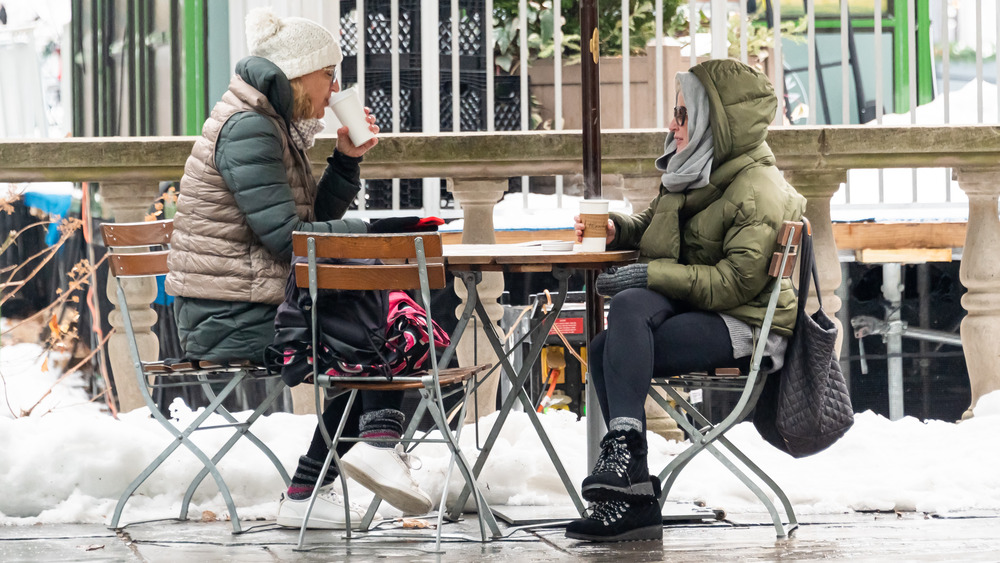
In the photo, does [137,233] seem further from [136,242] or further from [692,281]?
[692,281]

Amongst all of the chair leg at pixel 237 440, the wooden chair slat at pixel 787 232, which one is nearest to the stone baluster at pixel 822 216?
the wooden chair slat at pixel 787 232

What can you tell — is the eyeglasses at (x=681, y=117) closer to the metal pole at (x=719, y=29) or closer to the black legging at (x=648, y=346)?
the black legging at (x=648, y=346)

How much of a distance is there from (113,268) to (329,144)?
1065mm

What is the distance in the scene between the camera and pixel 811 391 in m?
3.39

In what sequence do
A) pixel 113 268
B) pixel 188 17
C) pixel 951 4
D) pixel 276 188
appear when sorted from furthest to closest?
1. pixel 951 4
2. pixel 188 17
3. pixel 113 268
4. pixel 276 188

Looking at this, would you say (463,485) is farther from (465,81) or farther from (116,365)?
(465,81)

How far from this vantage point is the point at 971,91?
21.7 ft

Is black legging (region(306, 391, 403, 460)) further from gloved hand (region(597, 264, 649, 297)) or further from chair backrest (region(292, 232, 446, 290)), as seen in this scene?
gloved hand (region(597, 264, 649, 297))

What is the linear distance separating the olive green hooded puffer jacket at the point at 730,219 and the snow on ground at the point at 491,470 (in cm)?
76

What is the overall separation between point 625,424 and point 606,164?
4.72 feet

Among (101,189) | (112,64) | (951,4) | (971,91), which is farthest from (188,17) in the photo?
(951,4)

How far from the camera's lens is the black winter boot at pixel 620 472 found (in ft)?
10.5

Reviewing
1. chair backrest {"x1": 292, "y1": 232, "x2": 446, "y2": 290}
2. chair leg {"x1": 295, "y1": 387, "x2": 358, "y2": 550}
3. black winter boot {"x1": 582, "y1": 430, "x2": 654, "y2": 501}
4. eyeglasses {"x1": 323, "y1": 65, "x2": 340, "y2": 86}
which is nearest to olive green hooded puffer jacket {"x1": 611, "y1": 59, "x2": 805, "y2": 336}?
black winter boot {"x1": 582, "y1": 430, "x2": 654, "y2": 501}

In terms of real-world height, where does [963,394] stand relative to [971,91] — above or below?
below
